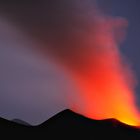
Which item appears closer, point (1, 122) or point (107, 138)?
point (1, 122)

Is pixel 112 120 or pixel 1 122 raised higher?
pixel 112 120

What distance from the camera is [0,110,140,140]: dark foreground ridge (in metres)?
17.2

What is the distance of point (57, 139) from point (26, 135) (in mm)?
1398

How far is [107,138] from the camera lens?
1734 centimetres

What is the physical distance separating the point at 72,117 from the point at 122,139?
2.36 meters

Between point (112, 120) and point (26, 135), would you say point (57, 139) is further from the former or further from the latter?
point (112, 120)

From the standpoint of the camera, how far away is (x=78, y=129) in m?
17.5

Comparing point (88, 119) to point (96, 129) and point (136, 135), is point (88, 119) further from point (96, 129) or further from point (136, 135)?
point (136, 135)

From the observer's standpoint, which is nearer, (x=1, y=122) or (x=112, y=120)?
(x=1, y=122)

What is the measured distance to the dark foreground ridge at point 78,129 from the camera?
17.2 meters

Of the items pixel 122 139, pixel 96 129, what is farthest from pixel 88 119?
pixel 122 139

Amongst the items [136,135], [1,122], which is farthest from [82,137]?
[1,122]

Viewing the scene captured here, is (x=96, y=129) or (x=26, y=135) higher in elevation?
(x=96, y=129)

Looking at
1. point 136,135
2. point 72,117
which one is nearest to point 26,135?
point 72,117
